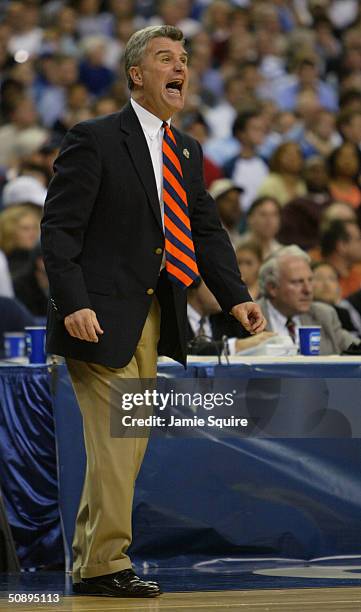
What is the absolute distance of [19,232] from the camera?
8102mm

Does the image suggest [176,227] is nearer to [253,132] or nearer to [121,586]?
[121,586]

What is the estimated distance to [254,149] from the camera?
10.8 m

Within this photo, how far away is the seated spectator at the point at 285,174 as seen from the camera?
10148 mm

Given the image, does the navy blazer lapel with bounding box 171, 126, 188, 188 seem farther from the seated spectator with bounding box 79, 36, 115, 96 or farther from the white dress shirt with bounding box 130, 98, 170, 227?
the seated spectator with bounding box 79, 36, 115, 96

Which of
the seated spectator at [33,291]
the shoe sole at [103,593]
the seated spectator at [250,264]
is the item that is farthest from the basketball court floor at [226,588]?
the seated spectator at [33,291]

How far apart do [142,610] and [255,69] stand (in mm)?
→ 9164

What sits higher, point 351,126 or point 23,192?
point 351,126

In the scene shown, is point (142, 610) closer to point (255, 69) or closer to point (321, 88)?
point (255, 69)

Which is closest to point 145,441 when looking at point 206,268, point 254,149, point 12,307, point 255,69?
point 206,268

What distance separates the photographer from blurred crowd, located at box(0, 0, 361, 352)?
818 cm

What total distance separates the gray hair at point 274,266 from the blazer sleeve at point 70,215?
2.20m

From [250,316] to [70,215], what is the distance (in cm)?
67

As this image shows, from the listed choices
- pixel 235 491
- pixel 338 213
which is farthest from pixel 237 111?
pixel 235 491

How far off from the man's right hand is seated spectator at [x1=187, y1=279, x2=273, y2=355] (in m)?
1.18
